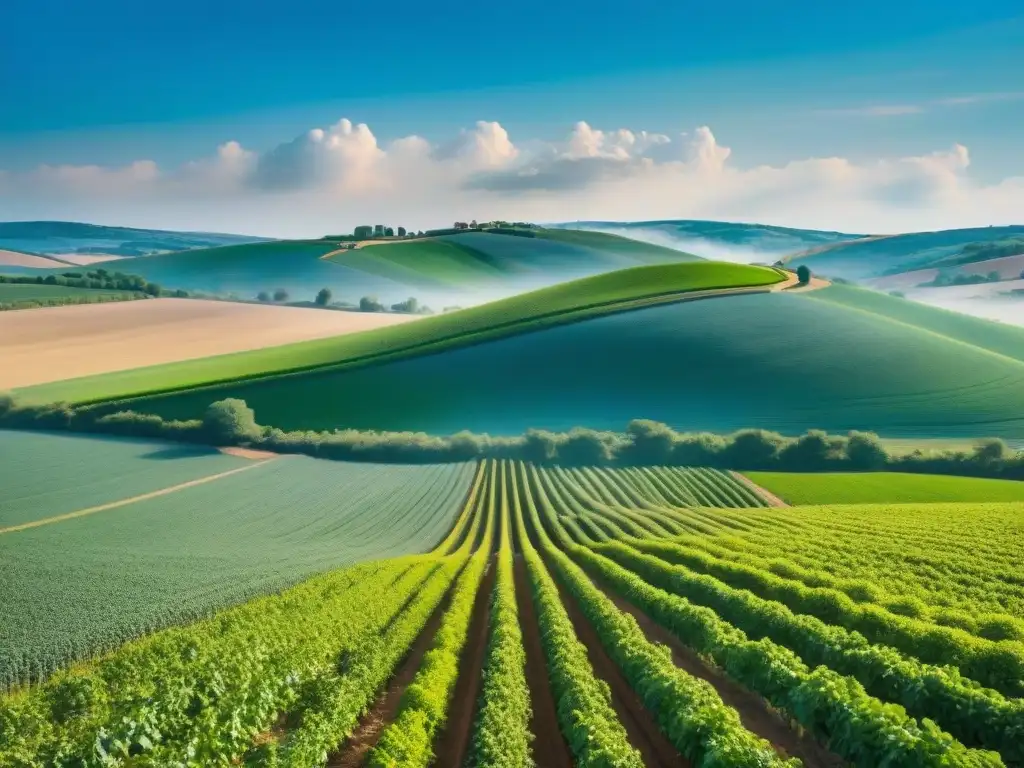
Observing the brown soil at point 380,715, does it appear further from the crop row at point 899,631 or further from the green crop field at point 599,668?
the crop row at point 899,631

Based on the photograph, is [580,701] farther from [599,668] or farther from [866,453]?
[866,453]

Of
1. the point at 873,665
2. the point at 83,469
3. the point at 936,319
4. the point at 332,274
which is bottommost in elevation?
the point at 83,469

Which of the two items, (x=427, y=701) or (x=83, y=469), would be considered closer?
(x=427, y=701)

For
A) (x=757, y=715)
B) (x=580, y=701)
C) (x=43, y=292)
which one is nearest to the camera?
(x=580, y=701)

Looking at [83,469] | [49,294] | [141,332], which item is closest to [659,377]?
[83,469]

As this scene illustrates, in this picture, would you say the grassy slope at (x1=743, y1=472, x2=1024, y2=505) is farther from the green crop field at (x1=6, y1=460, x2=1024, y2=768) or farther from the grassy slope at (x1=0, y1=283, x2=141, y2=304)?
the grassy slope at (x1=0, y1=283, x2=141, y2=304)

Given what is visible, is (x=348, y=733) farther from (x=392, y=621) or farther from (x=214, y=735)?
(x=392, y=621)

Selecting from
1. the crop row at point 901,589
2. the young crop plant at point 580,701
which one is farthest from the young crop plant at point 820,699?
the crop row at point 901,589

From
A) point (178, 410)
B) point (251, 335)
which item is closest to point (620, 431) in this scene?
point (178, 410)
